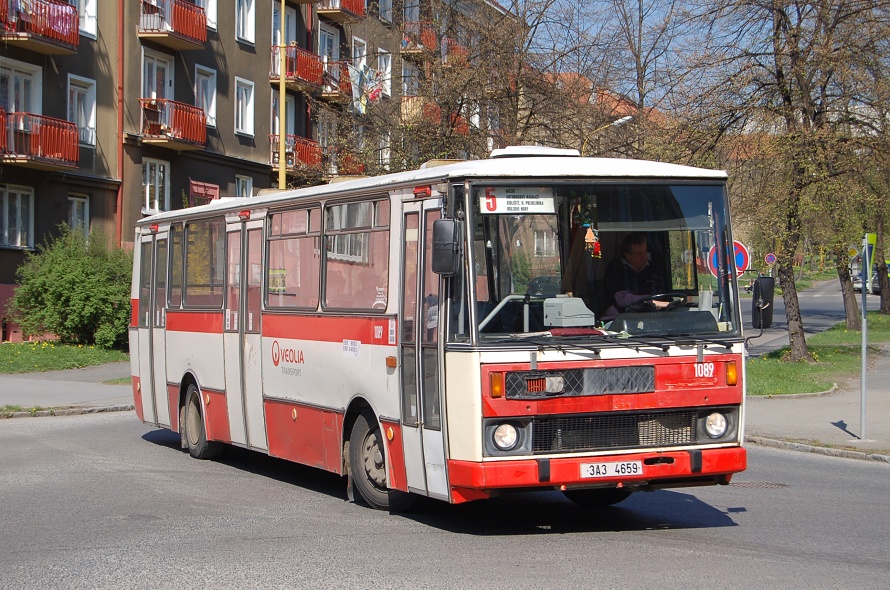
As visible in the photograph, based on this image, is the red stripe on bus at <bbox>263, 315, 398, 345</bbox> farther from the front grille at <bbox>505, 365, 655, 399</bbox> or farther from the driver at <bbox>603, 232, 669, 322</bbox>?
the driver at <bbox>603, 232, 669, 322</bbox>

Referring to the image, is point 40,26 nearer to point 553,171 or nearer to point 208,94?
point 208,94

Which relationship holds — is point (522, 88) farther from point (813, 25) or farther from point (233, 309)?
point (233, 309)

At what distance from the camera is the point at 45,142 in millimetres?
30516

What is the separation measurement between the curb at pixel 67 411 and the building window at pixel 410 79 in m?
13.4

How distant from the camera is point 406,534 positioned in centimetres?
886

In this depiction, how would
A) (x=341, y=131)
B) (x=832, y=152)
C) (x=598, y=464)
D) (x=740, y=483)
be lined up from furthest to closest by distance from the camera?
(x=341, y=131) < (x=832, y=152) < (x=740, y=483) < (x=598, y=464)

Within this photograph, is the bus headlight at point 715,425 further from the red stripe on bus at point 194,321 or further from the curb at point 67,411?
the curb at point 67,411

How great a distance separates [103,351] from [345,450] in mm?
19828

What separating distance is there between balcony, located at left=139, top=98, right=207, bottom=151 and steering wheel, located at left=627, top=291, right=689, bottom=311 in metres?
27.8

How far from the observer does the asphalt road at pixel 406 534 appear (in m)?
7.36

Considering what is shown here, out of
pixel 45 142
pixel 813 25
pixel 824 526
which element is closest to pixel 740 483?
pixel 824 526

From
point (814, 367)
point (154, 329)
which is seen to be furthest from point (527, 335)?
point (814, 367)

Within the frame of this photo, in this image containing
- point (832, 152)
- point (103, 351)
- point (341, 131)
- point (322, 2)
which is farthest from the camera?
point (322, 2)

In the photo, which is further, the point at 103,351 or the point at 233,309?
the point at 103,351
